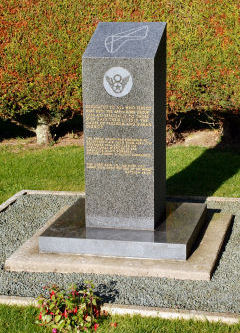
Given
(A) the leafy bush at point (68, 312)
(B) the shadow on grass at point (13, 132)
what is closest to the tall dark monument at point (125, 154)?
(A) the leafy bush at point (68, 312)

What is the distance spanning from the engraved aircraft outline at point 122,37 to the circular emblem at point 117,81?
0.24 metres

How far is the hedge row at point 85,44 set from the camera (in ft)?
34.0

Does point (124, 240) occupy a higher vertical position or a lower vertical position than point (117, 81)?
lower

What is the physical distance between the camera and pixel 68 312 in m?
4.96

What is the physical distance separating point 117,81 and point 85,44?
4816 mm

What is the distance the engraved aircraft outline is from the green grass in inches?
130

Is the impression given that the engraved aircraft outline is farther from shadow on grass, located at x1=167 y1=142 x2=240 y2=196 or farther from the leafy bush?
shadow on grass, located at x1=167 y1=142 x2=240 y2=196

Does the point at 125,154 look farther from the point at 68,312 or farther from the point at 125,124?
the point at 68,312

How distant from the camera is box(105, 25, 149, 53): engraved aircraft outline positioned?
6.24 metres

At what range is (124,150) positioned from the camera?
20.9ft

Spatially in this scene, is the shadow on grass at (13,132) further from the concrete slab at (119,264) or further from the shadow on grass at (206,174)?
the concrete slab at (119,264)

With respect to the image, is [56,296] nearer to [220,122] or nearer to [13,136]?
[220,122]

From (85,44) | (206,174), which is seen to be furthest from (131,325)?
(85,44)

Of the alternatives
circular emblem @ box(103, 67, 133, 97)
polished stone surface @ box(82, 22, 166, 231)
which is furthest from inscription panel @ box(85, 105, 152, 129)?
circular emblem @ box(103, 67, 133, 97)
